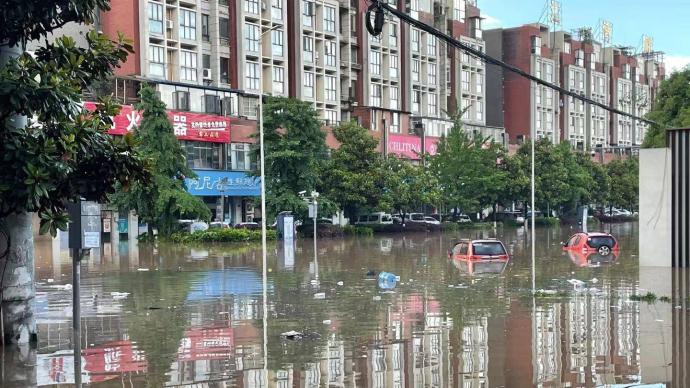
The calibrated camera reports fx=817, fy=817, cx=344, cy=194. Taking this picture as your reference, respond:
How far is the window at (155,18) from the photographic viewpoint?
58.4 meters

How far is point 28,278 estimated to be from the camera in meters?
13.1

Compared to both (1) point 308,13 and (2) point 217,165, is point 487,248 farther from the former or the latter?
(1) point 308,13

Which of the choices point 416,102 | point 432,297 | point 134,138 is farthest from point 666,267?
point 416,102

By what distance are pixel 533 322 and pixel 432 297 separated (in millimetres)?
4863

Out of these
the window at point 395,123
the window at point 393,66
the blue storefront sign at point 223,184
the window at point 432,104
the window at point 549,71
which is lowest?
the blue storefront sign at point 223,184

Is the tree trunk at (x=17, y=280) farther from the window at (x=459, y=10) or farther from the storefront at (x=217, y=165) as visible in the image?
the window at (x=459, y=10)

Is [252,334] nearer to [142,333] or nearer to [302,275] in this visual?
[142,333]

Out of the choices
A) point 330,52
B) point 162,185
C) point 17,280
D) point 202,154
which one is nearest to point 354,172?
point 202,154

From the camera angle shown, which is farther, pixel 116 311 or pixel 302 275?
pixel 302 275

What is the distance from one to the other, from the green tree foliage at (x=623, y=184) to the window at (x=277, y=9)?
42.9 meters

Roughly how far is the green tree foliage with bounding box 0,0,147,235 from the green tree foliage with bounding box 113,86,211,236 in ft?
115

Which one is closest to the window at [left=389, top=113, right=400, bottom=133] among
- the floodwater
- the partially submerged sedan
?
the partially submerged sedan

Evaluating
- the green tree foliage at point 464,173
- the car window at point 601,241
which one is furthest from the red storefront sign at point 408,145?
the car window at point 601,241

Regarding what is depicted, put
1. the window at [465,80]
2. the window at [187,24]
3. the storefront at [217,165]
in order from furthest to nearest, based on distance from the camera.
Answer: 1. the window at [465,80]
2. the window at [187,24]
3. the storefront at [217,165]
